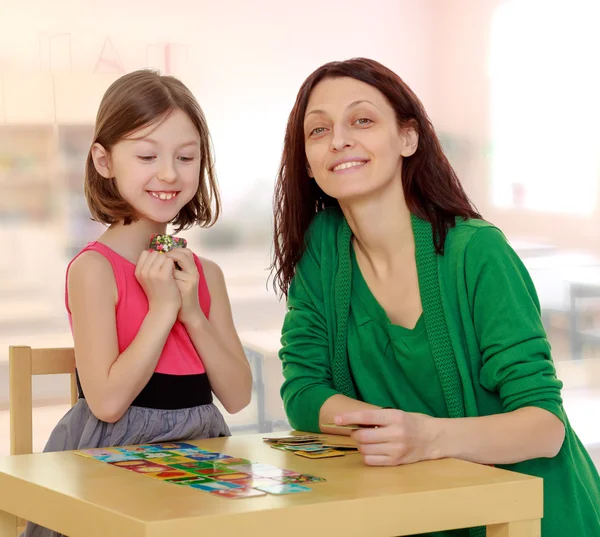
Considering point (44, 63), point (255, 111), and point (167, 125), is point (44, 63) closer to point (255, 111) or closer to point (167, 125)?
point (255, 111)

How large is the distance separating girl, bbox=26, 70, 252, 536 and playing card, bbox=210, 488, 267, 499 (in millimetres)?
476

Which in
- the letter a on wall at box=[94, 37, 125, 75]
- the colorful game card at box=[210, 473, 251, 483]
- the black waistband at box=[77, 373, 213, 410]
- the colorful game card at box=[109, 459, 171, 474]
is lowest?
the colorful game card at box=[210, 473, 251, 483]

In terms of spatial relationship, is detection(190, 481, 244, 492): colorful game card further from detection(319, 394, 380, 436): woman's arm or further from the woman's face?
the woman's face

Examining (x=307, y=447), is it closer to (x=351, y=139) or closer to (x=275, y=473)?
(x=275, y=473)

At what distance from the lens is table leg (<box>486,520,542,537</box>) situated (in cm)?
117

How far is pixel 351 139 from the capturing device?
1.65 metres

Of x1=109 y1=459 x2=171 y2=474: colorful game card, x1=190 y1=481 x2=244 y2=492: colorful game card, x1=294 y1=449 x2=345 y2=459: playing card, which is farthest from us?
x1=294 y1=449 x2=345 y2=459: playing card

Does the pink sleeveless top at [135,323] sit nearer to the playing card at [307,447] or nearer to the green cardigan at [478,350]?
the green cardigan at [478,350]

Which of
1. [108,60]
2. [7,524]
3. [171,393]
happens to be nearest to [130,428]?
[171,393]

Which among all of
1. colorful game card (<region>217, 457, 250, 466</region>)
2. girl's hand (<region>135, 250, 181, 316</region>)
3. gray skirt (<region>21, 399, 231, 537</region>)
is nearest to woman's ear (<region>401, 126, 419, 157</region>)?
girl's hand (<region>135, 250, 181, 316</region>)

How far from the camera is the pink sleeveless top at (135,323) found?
1.61 meters

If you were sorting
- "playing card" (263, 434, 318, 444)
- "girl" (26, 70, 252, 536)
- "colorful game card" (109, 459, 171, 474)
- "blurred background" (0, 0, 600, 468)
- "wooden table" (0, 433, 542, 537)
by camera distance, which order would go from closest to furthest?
"wooden table" (0, 433, 542, 537) < "colorful game card" (109, 459, 171, 474) < "playing card" (263, 434, 318, 444) < "girl" (26, 70, 252, 536) < "blurred background" (0, 0, 600, 468)

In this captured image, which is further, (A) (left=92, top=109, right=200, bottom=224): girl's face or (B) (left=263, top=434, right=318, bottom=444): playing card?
(A) (left=92, top=109, right=200, bottom=224): girl's face

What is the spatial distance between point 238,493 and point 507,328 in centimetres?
61
